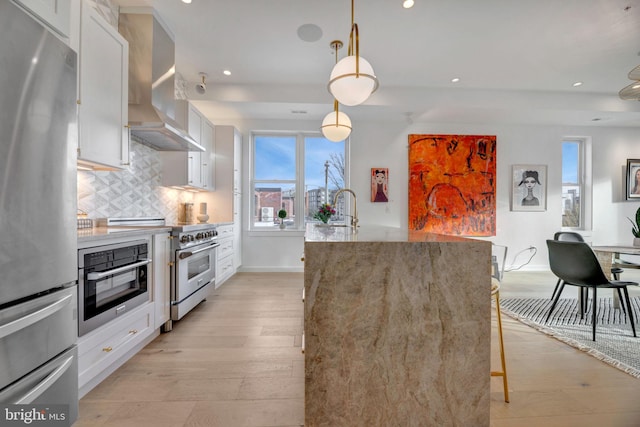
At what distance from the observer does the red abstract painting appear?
15.8 ft

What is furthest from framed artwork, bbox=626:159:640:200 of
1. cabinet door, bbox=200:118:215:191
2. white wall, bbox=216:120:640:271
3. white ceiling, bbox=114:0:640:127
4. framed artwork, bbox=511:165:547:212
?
cabinet door, bbox=200:118:215:191

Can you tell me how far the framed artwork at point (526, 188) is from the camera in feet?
16.2

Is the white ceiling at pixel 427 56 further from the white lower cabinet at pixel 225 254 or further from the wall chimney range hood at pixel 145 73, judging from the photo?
the white lower cabinet at pixel 225 254

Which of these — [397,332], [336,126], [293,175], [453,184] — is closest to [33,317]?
[397,332]

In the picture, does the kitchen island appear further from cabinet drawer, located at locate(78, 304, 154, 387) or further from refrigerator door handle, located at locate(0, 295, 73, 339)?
cabinet drawer, located at locate(78, 304, 154, 387)

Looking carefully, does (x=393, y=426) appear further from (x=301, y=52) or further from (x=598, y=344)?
(x=301, y=52)

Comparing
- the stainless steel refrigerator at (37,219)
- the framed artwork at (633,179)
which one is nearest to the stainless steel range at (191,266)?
the stainless steel refrigerator at (37,219)

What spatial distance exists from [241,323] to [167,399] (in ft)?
3.38

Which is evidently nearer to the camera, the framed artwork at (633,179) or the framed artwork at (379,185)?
the framed artwork at (379,185)

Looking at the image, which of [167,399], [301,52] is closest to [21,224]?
[167,399]

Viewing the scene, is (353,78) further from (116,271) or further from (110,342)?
(110,342)

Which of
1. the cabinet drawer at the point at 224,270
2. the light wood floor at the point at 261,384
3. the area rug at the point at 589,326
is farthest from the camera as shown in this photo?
the cabinet drawer at the point at 224,270

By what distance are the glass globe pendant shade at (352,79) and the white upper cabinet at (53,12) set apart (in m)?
1.40

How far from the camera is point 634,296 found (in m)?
3.37
